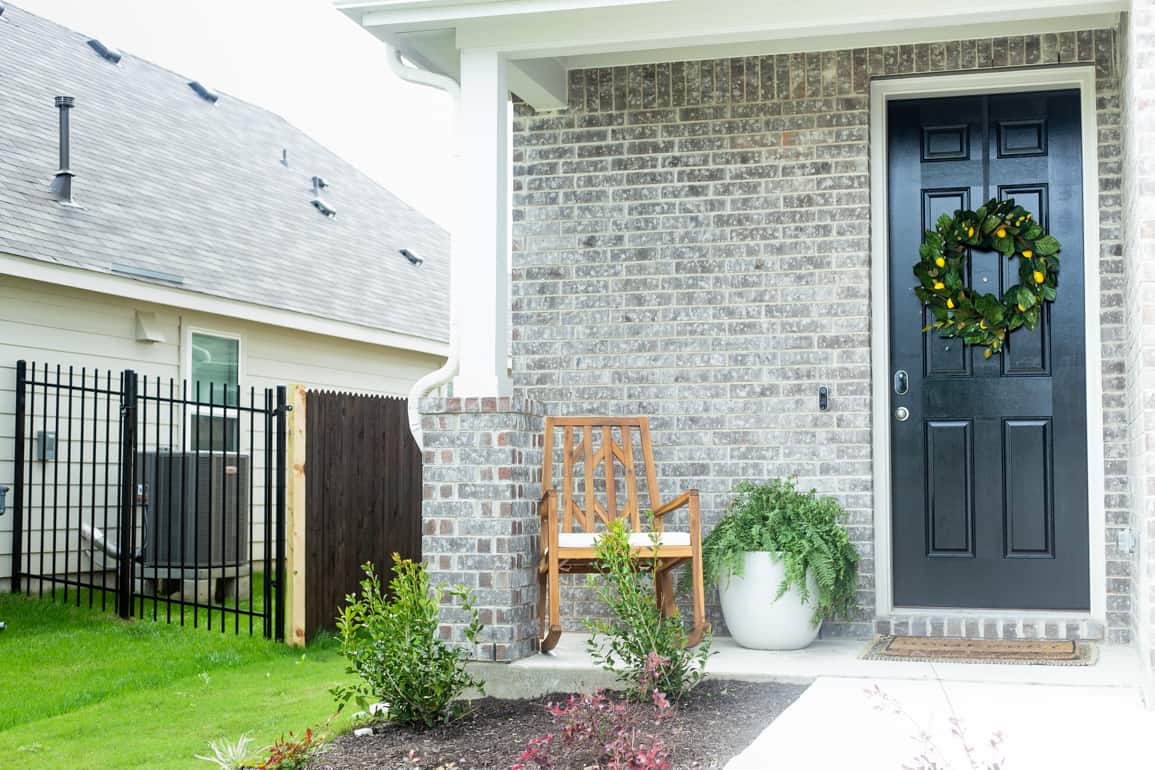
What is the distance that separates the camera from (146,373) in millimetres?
9086

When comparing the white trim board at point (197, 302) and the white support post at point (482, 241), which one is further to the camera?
the white trim board at point (197, 302)

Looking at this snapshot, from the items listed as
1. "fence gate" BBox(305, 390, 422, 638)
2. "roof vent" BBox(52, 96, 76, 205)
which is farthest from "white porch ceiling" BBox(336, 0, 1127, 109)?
"roof vent" BBox(52, 96, 76, 205)

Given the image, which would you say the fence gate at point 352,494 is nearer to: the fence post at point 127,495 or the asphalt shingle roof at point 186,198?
the fence post at point 127,495

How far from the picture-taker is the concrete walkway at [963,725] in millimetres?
3381

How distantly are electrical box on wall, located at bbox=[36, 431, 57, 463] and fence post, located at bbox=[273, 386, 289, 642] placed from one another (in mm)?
1902

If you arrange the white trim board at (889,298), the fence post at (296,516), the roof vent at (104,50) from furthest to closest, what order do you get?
the roof vent at (104,50) → the fence post at (296,516) → the white trim board at (889,298)

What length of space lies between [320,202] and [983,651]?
10.3 metres

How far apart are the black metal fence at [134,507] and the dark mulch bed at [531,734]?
2494mm

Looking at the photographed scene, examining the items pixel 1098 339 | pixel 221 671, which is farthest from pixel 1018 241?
pixel 221 671

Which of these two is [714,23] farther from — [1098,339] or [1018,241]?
[1098,339]

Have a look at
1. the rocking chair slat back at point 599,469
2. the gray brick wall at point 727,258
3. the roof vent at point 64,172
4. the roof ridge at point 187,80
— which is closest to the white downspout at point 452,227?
the rocking chair slat back at point 599,469

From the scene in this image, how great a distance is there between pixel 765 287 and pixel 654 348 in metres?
0.61

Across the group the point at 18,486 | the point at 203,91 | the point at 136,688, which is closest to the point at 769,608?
the point at 136,688

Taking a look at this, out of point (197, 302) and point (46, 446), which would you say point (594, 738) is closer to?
point (46, 446)
